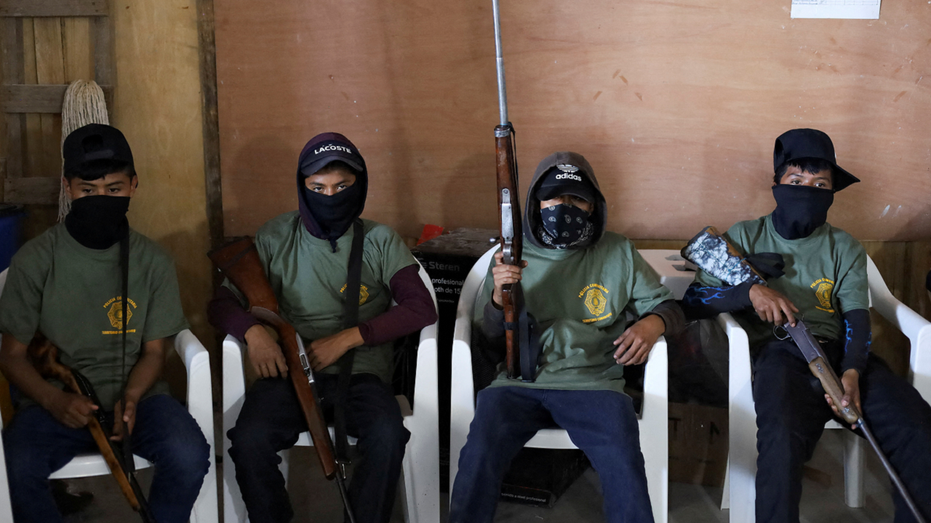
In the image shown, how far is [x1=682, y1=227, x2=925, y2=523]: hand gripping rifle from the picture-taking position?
6.91 feet

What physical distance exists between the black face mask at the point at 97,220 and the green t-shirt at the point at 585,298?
1.17 metres

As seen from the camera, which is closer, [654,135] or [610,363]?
[610,363]

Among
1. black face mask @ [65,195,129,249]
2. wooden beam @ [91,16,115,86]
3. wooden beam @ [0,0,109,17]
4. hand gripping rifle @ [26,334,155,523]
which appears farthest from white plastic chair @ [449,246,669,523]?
wooden beam @ [0,0,109,17]

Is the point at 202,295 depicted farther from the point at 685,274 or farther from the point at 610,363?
the point at 685,274

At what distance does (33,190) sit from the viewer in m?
2.93

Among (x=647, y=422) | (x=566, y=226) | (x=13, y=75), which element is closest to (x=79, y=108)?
(x=13, y=75)

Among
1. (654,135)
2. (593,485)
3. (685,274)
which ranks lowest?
(593,485)

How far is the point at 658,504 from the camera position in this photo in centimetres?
217

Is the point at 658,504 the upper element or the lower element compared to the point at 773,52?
lower

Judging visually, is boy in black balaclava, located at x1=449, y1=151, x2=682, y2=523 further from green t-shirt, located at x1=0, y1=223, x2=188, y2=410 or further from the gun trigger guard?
green t-shirt, located at x1=0, y1=223, x2=188, y2=410

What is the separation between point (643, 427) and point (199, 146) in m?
2.11

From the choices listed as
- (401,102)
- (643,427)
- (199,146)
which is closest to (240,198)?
(199,146)

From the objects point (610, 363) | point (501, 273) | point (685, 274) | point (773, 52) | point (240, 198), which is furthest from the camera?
point (240, 198)

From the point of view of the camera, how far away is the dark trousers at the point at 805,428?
2.05m
